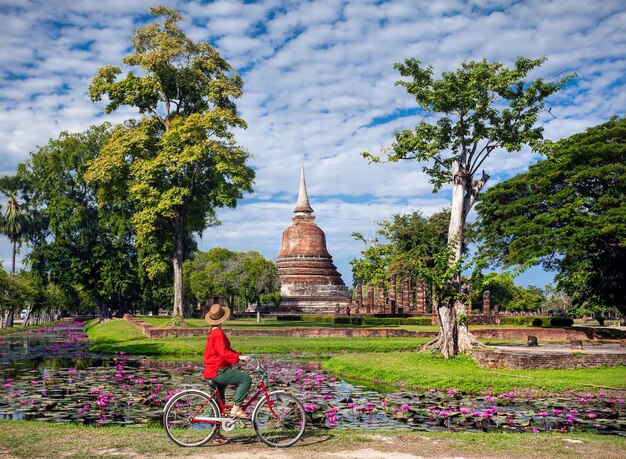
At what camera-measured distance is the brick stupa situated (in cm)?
6347

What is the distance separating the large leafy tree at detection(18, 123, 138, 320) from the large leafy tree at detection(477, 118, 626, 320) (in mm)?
27590

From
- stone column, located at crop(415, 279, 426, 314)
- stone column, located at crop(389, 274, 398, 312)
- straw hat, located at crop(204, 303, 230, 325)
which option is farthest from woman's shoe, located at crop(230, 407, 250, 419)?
stone column, located at crop(415, 279, 426, 314)

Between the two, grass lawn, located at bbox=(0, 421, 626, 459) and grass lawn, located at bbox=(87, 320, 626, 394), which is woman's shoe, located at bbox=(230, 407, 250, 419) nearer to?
grass lawn, located at bbox=(0, 421, 626, 459)

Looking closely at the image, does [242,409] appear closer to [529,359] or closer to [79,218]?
[529,359]

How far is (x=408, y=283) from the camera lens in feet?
192

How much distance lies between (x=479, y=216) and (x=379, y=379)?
28.4 m

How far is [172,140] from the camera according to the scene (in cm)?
3045

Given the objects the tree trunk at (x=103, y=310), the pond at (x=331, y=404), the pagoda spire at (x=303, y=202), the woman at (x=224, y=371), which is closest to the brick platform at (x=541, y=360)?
the pond at (x=331, y=404)

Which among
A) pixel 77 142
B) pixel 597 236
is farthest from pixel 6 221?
pixel 597 236

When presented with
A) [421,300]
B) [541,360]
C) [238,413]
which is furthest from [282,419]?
[421,300]

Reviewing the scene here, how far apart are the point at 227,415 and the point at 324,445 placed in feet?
4.55

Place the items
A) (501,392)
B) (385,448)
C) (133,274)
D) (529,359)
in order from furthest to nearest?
1. (133,274)
2. (529,359)
3. (501,392)
4. (385,448)

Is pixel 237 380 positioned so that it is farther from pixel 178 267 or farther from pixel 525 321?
pixel 525 321

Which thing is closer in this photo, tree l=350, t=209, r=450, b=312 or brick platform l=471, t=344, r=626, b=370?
brick platform l=471, t=344, r=626, b=370
